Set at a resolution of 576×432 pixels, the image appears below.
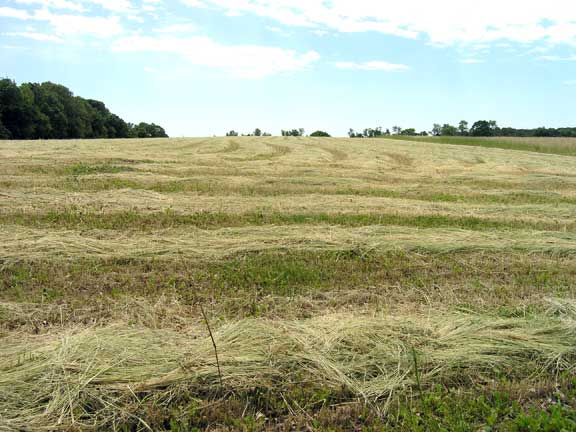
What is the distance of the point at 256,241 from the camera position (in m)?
6.99

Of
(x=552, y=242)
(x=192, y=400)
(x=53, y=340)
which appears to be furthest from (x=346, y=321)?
(x=552, y=242)

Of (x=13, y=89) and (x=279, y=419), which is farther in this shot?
(x=13, y=89)

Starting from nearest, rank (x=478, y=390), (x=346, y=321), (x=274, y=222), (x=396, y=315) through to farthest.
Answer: (x=478, y=390) < (x=346, y=321) < (x=396, y=315) < (x=274, y=222)

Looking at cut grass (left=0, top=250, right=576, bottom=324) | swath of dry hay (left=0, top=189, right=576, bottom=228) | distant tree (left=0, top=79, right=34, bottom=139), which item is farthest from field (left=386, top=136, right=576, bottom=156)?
distant tree (left=0, top=79, right=34, bottom=139)

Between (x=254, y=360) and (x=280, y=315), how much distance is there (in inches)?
38.2

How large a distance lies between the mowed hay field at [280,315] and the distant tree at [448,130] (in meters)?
65.3

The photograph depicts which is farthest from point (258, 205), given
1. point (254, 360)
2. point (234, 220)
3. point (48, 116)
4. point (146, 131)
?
point (146, 131)

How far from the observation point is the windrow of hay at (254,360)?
3.27 metres

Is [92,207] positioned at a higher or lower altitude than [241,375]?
higher

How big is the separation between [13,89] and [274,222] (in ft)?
182

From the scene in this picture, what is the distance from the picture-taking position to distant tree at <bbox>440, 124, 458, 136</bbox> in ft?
233

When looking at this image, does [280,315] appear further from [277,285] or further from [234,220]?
[234,220]

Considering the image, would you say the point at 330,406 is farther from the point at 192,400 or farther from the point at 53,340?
the point at 53,340

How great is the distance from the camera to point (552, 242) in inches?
293
